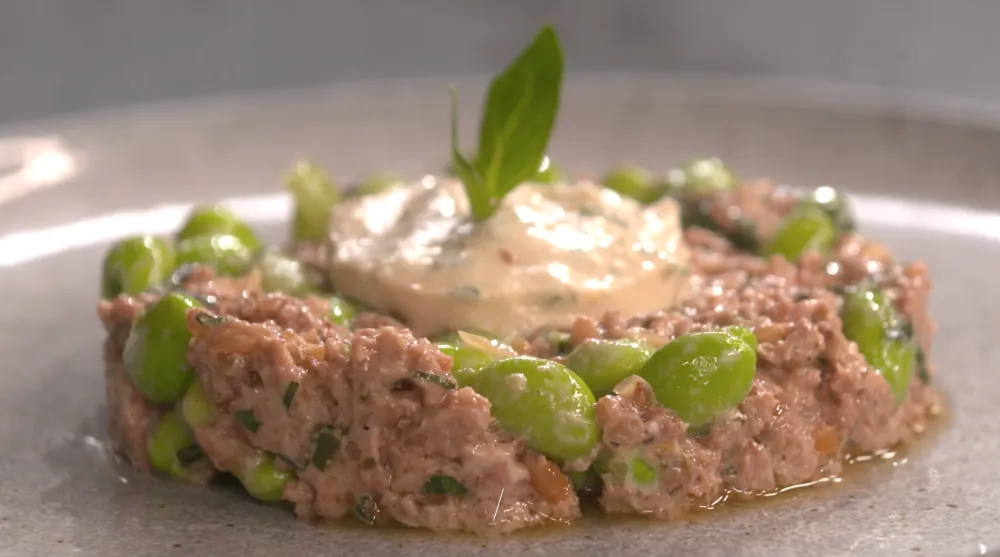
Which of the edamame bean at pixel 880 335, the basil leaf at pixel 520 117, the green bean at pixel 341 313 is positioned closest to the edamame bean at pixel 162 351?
the green bean at pixel 341 313

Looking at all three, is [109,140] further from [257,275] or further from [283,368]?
[283,368]

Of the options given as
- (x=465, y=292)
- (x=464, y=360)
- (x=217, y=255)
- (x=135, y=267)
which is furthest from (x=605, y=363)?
(x=135, y=267)

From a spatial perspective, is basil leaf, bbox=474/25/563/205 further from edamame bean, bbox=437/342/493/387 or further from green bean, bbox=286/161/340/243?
green bean, bbox=286/161/340/243

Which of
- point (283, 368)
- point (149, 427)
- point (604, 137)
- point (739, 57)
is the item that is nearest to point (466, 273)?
point (283, 368)

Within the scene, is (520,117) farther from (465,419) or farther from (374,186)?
(374,186)

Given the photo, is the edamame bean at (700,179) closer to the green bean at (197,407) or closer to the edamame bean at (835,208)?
the edamame bean at (835,208)

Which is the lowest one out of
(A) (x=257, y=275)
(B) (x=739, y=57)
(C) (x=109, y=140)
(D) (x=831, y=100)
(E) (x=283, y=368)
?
(E) (x=283, y=368)

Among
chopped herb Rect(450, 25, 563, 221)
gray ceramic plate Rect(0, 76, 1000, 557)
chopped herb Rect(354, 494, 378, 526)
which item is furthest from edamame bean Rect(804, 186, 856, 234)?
chopped herb Rect(354, 494, 378, 526)
